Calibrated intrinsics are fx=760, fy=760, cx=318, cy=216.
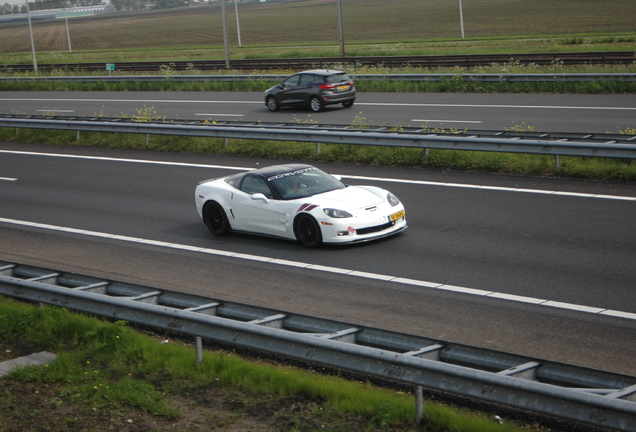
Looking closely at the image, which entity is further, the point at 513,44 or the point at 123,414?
the point at 513,44

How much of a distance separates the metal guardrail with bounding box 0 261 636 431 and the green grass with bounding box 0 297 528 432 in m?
0.33

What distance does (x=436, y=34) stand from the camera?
69.6 m

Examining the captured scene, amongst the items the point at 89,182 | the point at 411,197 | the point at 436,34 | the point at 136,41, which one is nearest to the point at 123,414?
the point at 411,197

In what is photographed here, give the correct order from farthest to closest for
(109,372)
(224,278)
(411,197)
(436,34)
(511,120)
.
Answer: (436,34), (511,120), (411,197), (224,278), (109,372)

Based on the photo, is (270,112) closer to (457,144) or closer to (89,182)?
(89,182)

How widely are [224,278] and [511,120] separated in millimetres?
14056

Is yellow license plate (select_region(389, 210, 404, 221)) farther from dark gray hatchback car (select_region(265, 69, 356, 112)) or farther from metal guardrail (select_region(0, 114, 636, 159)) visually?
dark gray hatchback car (select_region(265, 69, 356, 112))

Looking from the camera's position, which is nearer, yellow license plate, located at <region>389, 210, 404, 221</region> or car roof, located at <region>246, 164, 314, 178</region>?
yellow license plate, located at <region>389, 210, 404, 221</region>

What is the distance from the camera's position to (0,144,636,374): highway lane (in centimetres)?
820

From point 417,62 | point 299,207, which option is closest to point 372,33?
point 417,62

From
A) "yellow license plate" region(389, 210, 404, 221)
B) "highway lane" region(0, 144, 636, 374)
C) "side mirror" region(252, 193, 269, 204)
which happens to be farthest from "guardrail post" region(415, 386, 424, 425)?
"side mirror" region(252, 193, 269, 204)

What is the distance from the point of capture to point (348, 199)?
11.8 meters

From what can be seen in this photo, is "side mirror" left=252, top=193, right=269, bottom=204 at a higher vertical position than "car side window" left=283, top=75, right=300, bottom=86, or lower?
lower

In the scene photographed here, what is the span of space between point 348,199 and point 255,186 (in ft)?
5.76
